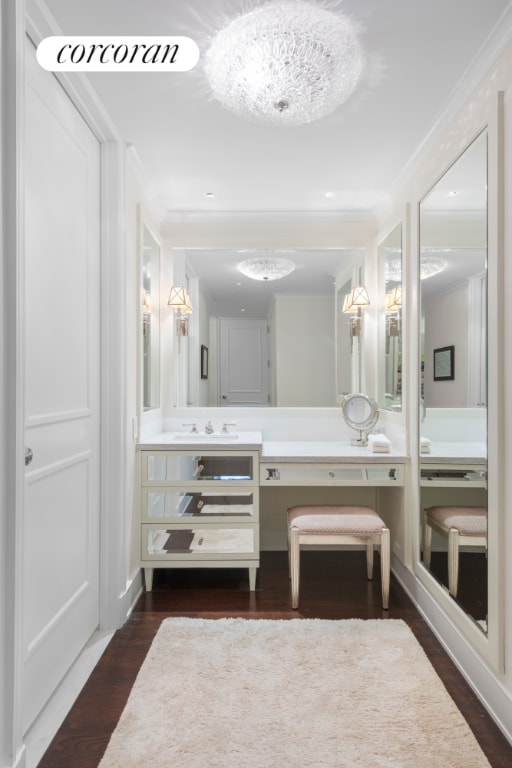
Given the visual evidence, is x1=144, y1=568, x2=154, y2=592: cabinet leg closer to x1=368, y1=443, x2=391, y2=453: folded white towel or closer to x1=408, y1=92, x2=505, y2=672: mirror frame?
x1=368, y1=443, x2=391, y2=453: folded white towel

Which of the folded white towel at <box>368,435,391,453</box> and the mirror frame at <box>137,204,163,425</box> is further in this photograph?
the folded white towel at <box>368,435,391,453</box>

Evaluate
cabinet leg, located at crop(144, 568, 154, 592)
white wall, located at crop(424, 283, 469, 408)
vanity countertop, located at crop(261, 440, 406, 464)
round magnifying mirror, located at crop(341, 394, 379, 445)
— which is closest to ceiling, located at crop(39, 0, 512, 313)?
white wall, located at crop(424, 283, 469, 408)

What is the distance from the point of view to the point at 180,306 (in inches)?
135

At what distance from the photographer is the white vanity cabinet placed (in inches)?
110

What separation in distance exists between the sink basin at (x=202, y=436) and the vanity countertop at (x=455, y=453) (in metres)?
1.28

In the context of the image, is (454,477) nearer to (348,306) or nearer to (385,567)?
(385,567)

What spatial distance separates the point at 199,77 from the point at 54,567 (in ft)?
6.61

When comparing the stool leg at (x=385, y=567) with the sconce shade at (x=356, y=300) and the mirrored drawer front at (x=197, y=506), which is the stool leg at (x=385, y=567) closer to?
the mirrored drawer front at (x=197, y=506)

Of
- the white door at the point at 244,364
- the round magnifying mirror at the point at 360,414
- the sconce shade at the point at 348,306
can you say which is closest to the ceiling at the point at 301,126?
the sconce shade at the point at 348,306

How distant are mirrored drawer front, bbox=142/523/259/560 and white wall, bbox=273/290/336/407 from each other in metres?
1.06

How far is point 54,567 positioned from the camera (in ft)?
6.05

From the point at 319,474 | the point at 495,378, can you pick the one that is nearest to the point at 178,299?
the point at 319,474

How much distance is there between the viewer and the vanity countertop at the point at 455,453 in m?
1.90

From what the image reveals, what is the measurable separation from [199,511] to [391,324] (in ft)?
5.44
